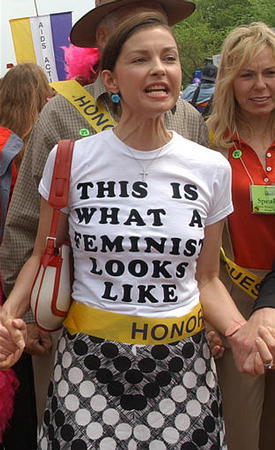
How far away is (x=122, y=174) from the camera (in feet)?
5.42

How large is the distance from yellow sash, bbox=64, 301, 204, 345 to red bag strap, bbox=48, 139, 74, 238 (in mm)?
285

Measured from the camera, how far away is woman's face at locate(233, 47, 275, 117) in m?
2.53

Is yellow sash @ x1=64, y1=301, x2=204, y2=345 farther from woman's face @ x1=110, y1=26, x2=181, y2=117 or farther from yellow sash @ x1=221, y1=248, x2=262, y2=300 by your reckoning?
yellow sash @ x1=221, y1=248, x2=262, y2=300

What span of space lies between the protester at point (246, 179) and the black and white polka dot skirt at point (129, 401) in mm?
898

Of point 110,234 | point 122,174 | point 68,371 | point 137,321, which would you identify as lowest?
point 68,371

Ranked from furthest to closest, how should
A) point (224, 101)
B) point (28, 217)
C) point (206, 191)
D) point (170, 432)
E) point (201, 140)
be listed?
point (224, 101) < point (201, 140) < point (28, 217) < point (206, 191) < point (170, 432)

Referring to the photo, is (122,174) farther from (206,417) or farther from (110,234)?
(206,417)

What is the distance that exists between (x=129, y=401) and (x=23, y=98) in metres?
2.27

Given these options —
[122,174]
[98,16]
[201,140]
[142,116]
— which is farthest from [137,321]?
[98,16]

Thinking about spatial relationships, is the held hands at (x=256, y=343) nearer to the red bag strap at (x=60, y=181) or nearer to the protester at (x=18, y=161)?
the red bag strap at (x=60, y=181)

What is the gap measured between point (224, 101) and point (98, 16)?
70cm

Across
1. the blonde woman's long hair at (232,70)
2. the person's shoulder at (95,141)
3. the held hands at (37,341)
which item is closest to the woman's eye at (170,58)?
the person's shoulder at (95,141)

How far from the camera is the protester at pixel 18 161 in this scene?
2.29 metres

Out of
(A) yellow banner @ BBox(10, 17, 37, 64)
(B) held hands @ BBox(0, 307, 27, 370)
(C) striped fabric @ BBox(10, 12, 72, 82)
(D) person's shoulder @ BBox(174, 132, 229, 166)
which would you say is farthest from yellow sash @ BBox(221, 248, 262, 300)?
(A) yellow banner @ BBox(10, 17, 37, 64)
